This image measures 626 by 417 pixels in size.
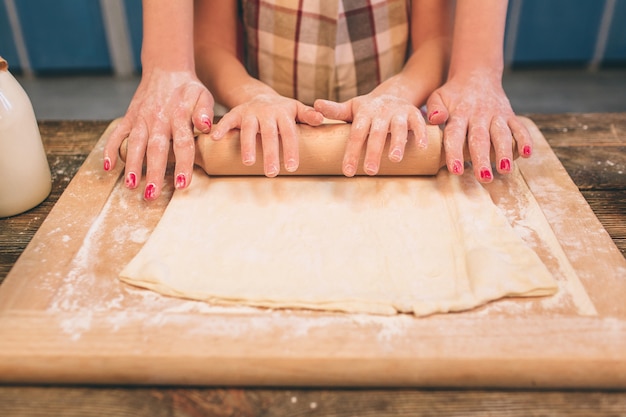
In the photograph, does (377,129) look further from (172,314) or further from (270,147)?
(172,314)

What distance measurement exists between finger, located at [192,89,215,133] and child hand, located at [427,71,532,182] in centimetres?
48

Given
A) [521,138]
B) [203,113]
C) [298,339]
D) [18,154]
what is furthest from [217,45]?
[298,339]

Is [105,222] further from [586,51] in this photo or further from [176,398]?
[586,51]

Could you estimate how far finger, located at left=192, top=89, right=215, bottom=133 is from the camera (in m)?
1.10

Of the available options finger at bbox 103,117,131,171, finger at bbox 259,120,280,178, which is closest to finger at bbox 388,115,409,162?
finger at bbox 259,120,280,178

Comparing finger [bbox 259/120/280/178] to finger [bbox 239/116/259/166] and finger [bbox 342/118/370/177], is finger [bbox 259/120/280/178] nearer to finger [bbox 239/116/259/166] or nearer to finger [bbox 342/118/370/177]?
finger [bbox 239/116/259/166]

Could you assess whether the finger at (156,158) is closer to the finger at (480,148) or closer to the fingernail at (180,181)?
the fingernail at (180,181)

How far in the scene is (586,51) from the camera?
388 centimetres

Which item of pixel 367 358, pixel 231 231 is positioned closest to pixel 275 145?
pixel 231 231

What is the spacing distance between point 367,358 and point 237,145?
557 millimetres

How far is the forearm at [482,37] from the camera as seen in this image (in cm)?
122

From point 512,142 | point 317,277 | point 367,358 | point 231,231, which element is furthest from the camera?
point 512,142

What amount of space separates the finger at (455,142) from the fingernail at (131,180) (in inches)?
25.0

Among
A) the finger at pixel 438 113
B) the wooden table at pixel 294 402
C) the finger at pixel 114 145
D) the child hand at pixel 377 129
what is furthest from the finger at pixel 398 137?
the finger at pixel 114 145
